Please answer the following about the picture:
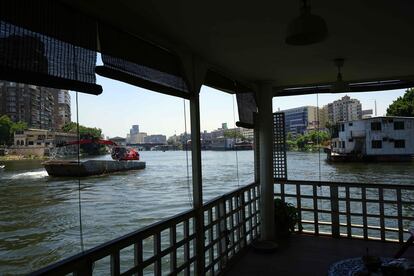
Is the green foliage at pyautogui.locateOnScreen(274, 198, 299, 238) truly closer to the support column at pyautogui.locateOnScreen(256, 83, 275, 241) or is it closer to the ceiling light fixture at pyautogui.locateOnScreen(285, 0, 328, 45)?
the support column at pyautogui.locateOnScreen(256, 83, 275, 241)

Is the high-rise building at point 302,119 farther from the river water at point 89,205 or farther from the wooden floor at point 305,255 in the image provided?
the river water at point 89,205

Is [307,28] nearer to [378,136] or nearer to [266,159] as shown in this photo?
[266,159]

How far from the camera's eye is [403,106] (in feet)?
46.5

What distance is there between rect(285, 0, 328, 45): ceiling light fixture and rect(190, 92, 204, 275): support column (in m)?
1.16

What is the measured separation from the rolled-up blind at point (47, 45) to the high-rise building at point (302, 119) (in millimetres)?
4174

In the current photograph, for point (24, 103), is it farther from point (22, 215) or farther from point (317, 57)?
point (22, 215)

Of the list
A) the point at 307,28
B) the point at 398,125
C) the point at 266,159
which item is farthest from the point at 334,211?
the point at 398,125

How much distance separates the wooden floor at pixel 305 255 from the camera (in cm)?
303

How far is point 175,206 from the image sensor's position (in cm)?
1802

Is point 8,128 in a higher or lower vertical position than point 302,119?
lower

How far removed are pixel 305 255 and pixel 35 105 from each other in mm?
3023

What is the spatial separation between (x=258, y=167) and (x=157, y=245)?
219cm

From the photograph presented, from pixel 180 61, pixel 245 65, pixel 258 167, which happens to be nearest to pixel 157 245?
pixel 180 61

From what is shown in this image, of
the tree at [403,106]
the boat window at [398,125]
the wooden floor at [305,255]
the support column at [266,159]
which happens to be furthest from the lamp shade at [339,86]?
the tree at [403,106]
